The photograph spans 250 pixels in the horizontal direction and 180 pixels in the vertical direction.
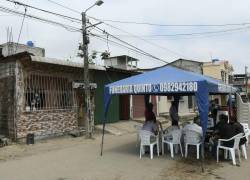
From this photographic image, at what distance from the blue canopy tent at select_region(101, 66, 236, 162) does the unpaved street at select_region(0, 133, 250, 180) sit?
1.27m

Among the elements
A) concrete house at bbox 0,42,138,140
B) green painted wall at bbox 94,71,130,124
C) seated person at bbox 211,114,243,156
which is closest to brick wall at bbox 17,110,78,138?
concrete house at bbox 0,42,138,140

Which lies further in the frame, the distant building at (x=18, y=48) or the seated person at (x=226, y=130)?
the distant building at (x=18, y=48)

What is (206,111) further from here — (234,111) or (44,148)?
(234,111)

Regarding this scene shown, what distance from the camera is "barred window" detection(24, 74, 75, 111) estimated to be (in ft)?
49.9

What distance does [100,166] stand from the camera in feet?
31.4

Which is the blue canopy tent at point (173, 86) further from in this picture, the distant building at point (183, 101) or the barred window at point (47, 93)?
the distant building at point (183, 101)

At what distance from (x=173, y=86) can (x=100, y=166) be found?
305 centimetres

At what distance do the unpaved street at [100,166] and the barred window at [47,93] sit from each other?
110 inches

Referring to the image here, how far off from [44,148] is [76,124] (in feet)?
14.1

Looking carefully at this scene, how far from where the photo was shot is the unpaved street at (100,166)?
27.7ft

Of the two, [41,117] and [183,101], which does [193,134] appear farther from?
[183,101]

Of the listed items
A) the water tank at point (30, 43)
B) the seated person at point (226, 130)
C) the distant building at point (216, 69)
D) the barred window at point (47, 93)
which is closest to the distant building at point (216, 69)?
the distant building at point (216, 69)

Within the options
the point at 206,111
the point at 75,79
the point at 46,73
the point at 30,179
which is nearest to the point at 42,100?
the point at 46,73

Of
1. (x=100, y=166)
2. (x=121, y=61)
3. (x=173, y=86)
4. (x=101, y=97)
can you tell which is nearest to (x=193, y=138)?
(x=173, y=86)
